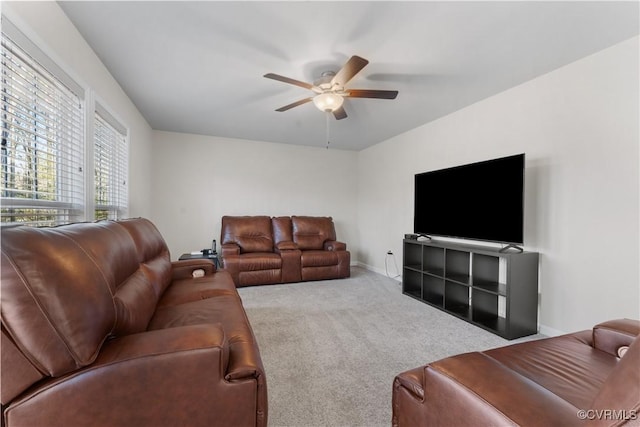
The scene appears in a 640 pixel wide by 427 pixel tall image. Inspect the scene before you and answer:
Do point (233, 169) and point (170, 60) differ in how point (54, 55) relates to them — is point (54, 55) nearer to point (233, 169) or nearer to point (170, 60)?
point (170, 60)

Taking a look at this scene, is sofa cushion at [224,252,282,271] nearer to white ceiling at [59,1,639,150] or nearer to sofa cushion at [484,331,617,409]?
white ceiling at [59,1,639,150]

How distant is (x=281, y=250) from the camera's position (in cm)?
429

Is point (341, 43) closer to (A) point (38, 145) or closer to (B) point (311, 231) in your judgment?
(A) point (38, 145)

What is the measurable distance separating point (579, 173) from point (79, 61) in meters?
4.06

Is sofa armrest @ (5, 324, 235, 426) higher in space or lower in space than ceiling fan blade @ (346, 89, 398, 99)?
lower

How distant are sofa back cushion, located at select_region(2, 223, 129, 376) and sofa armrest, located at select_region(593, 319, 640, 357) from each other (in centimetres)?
211

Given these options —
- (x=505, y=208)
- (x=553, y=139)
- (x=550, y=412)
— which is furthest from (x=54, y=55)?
(x=553, y=139)

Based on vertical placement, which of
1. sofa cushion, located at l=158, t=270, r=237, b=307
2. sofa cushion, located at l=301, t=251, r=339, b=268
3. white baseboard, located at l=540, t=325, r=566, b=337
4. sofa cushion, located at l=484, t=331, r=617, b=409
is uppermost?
sofa cushion, located at l=158, t=270, r=237, b=307

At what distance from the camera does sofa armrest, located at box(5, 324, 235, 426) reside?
803mm

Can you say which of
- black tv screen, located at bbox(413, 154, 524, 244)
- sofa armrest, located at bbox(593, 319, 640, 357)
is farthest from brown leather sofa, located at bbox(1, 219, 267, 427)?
black tv screen, located at bbox(413, 154, 524, 244)

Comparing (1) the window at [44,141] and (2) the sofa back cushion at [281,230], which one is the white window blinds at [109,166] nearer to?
(1) the window at [44,141]

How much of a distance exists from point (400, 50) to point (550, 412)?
7.60 feet

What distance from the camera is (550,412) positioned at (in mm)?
694

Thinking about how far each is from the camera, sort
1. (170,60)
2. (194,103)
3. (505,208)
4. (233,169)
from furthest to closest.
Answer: (233,169)
(194,103)
(505,208)
(170,60)
